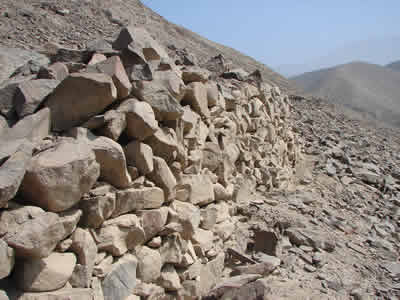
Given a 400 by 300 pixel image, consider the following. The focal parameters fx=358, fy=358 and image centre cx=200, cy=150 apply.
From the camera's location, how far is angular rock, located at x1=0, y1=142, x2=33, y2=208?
208cm

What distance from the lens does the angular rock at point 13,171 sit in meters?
2.08

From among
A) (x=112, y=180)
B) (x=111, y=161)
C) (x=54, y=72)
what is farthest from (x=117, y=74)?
(x=112, y=180)

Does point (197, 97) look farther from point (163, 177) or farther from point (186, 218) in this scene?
point (186, 218)

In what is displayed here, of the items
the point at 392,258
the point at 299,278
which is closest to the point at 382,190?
the point at 392,258

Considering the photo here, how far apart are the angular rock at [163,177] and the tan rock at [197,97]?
1197mm

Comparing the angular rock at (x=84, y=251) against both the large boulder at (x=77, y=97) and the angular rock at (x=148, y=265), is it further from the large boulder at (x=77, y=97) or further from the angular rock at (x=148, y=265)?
the large boulder at (x=77, y=97)

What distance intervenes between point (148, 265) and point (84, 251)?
2.45 feet

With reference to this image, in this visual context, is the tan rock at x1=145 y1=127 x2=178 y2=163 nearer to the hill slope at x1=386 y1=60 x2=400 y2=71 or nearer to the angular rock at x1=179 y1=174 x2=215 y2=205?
the angular rock at x1=179 y1=174 x2=215 y2=205

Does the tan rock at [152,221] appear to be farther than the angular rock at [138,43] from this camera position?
No

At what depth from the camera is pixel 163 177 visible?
3.44 meters

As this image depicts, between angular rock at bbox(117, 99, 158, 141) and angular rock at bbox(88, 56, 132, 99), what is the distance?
9 centimetres

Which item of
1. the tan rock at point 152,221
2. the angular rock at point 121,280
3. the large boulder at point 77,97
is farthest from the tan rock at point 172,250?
the large boulder at point 77,97

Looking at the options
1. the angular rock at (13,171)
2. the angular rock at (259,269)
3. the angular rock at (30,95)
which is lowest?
the angular rock at (259,269)

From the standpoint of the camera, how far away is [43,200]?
240cm
